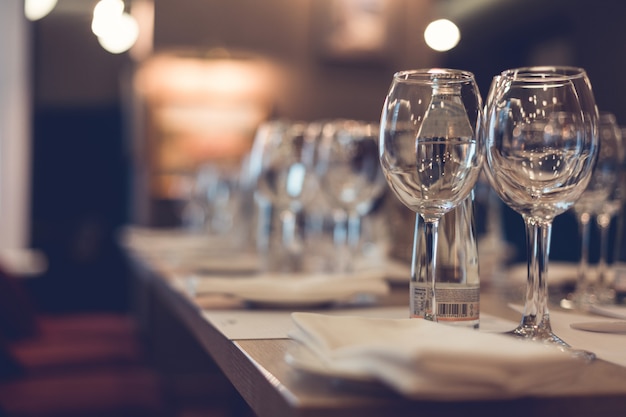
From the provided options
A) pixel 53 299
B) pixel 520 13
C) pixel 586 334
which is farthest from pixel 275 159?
pixel 53 299

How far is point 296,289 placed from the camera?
41.3 inches

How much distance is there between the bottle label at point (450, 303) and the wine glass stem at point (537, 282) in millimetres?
67

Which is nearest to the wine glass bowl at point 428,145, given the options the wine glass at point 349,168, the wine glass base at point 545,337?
the wine glass base at point 545,337

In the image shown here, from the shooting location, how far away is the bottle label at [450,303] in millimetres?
791

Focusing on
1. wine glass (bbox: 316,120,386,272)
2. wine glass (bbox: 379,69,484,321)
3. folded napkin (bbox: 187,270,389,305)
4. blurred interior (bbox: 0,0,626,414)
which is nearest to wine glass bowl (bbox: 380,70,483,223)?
wine glass (bbox: 379,69,484,321)

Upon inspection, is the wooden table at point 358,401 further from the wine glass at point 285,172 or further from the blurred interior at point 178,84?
the blurred interior at point 178,84

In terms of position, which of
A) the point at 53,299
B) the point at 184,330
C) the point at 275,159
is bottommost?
the point at 53,299

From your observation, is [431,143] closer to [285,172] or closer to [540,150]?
[540,150]

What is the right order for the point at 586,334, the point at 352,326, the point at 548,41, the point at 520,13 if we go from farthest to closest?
the point at 520,13, the point at 548,41, the point at 586,334, the point at 352,326

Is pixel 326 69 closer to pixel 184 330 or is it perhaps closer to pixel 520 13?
pixel 520 13

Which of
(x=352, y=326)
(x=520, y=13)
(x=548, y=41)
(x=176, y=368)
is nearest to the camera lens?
(x=352, y=326)

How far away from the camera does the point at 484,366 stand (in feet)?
1.68

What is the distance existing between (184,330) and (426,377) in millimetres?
3375

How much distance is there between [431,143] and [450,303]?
0.16 meters
